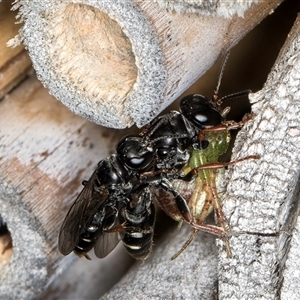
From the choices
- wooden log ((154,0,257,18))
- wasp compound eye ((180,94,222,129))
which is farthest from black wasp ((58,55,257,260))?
wooden log ((154,0,257,18))

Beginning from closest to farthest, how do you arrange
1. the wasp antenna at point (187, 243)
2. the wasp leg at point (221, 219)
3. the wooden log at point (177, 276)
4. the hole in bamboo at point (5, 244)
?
the wasp leg at point (221, 219)
the wooden log at point (177, 276)
the wasp antenna at point (187, 243)
the hole in bamboo at point (5, 244)

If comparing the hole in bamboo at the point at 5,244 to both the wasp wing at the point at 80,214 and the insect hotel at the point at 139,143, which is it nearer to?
the insect hotel at the point at 139,143

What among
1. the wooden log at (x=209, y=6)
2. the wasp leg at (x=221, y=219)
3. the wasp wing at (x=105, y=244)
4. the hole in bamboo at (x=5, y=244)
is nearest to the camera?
the wooden log at (x=209, y=6)

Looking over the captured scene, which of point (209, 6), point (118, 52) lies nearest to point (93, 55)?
point (118, 52)

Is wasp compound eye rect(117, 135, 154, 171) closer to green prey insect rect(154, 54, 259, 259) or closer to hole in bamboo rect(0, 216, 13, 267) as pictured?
green prey insect rect(154, 54, 259, 259)

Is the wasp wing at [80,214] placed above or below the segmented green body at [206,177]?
above

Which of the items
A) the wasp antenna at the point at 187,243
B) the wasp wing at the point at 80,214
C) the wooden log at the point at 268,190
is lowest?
the wasp antenna at the point at 187,243

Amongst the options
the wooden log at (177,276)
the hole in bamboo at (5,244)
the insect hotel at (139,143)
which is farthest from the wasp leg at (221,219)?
the hole in bamboo at (5,244)
